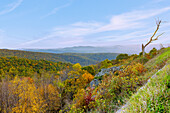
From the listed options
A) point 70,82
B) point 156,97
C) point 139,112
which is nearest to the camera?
point 139,112

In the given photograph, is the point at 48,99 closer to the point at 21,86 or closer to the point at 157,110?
the point at 21,86

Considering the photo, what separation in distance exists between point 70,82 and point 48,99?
16.1ft

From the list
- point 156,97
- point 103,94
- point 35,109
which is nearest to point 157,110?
point 156,97

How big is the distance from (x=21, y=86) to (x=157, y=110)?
23.4 metres

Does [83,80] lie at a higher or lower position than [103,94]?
lower

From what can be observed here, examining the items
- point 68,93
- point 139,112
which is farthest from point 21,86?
point 139,112

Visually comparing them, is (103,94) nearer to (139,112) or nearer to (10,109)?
(139,112)

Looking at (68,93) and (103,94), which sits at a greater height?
(103,94)

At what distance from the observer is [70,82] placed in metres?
23.1

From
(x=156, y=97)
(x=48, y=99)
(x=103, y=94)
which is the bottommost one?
(x=48, y=99)

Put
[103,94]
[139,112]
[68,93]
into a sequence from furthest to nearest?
[68,93] → [103,94] → [139,112]

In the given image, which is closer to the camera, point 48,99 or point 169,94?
point 169,94

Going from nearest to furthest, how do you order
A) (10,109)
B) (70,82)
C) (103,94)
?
(103,94) → (10,109) → (70,82)

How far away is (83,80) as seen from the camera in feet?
78.3
